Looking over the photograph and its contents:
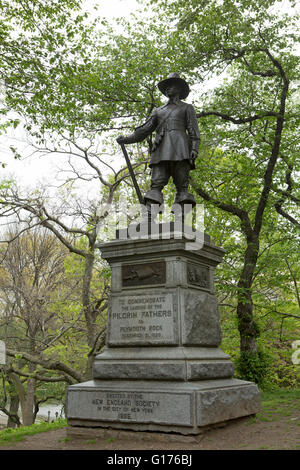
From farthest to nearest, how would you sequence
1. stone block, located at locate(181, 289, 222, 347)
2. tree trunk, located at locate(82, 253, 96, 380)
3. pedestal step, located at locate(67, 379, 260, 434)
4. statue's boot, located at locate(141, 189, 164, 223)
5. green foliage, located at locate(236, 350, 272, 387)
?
tree trunk, located at locate(82, 253, 96, 380)
green foliage, located at locate(236, 350, 272, 387)
statue's boot, located at locate(141, 189, 164, 223)
stone block, located at locate(181, 289, 222, 347)
pedestal step, located at locate(67, 379, 260, 434)

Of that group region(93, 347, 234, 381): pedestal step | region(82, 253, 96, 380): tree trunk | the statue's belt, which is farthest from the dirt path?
region(82, 253, 96, 380): tree trunk

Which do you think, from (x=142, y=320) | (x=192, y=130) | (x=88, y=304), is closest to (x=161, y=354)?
(x=142, y=320)

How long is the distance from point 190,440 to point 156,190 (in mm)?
3701

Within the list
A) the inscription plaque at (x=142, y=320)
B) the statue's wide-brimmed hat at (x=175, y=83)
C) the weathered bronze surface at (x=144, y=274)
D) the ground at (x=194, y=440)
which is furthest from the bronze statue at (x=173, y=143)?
the ground at (x=194, y=440)

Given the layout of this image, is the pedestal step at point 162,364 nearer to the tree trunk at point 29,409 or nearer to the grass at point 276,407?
the grass at point 276,407

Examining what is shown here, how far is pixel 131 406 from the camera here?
5668 mm

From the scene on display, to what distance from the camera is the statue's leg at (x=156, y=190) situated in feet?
23.5

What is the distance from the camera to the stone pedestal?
216 inches

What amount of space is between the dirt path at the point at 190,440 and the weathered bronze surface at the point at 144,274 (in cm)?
198

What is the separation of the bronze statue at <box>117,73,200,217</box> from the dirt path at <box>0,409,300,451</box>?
3223 mm

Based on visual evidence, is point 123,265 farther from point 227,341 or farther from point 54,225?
point 54,225

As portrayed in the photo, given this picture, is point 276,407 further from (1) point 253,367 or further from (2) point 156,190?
(1) point 253,367

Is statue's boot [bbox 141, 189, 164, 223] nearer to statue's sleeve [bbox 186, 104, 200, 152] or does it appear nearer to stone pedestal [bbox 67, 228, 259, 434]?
stone pedestal [bbox 67, 228, 259, 434]
